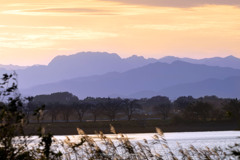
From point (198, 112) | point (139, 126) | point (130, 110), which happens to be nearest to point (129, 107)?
point (130, 110)

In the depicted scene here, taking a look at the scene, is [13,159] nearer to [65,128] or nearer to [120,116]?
[65,128]

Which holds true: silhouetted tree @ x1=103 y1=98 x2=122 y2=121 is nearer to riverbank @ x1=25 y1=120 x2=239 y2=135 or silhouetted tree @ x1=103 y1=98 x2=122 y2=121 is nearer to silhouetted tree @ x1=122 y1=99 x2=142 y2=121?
silhouetted tree @ x1=122 y1=99 x2=142 y2=121

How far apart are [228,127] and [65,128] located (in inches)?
1318

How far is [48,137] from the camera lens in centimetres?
1212

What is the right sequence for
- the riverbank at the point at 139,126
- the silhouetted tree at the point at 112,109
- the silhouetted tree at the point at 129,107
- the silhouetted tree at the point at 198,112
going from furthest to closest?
the silhouetted tree at the point at 129,107
the silhouetted tree at the point at 112,109
the silhouetted tree at the point at 198,112
the riverbank at the point at 139,126

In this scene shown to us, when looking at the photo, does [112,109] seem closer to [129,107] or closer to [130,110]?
[130,110]

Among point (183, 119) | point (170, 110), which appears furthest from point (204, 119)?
point (170, 110)

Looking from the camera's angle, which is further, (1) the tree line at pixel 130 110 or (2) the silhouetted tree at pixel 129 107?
(2) the silhouetted tree at pixel 129 107

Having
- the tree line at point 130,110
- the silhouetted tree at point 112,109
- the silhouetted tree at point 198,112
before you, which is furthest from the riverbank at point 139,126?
the silhouetted tree at point 112,109

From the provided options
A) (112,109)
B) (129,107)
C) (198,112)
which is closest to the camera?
(198,112)

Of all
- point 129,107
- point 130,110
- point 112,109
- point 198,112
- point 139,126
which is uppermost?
point 129,107

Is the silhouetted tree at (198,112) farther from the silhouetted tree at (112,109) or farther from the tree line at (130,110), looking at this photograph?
the silhouetted tree at (112,109)

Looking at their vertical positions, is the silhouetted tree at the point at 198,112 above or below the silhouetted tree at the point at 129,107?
below

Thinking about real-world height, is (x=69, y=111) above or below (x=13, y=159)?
above
